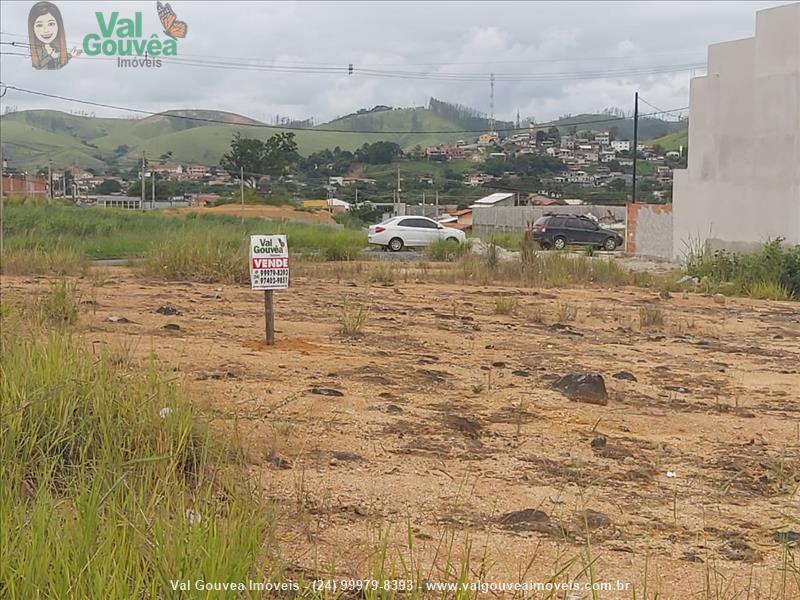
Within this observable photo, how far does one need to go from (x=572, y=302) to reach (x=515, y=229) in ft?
105

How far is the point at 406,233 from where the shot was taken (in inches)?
1356

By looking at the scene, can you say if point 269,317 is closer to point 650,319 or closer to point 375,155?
point 650,319

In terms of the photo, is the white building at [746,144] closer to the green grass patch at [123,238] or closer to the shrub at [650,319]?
the green grass patch at [123,238]

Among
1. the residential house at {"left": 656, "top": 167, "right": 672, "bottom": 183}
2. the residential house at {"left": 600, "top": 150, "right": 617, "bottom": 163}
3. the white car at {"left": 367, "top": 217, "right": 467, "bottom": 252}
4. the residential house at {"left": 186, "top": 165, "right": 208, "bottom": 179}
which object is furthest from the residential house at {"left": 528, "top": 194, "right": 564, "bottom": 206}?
the white car at {"left": 367, "top": 217, "right": 467, "bottom": 252}

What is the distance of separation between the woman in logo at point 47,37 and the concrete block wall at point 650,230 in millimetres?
20631

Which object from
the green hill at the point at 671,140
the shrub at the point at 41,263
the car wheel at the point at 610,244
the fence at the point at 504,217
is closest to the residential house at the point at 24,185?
the fence at the point at 504,217

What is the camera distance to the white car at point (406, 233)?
34188 mm

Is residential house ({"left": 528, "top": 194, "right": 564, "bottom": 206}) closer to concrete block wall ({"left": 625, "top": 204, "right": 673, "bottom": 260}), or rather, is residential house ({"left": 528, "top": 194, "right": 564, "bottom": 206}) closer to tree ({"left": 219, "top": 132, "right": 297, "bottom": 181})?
tree ({"left": 219, "top": 132, "right": 297, "bottom": 181})

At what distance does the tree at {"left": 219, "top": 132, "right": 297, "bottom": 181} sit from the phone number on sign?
6439 centimetres

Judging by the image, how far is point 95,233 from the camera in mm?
32719

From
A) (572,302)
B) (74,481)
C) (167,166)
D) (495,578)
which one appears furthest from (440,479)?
(167,166)

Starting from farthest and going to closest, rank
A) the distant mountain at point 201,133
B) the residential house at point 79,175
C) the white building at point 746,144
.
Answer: the distant mountain at point 201,133
the residential house at point 79,175
the white building at point 746,144

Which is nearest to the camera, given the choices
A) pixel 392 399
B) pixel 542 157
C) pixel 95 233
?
pixel 392 399

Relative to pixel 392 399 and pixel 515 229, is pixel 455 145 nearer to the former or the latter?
pixel 515 229
